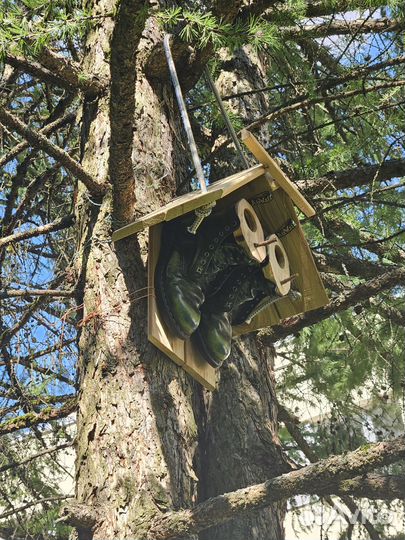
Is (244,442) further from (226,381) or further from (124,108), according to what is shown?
(124,108)

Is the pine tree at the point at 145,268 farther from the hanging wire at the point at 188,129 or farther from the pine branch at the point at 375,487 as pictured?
the hanging wire at the point at 188,129

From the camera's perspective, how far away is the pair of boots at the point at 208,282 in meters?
2.84

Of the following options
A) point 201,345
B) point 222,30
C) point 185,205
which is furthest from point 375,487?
point 222,30

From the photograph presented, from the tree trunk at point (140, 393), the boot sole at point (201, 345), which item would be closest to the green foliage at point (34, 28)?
the tree trunk at point (140, 393)

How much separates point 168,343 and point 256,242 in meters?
0.48

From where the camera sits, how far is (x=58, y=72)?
3039 mm

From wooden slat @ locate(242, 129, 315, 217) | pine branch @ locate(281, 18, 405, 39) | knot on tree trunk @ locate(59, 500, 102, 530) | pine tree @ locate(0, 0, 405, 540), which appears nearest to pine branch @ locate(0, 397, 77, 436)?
pine tree @ locate(0, 0, 405, 540)

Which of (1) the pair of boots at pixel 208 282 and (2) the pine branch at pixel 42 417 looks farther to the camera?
(2) the pine branch at pixel 42 417

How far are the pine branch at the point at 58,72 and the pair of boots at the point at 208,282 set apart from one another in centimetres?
72

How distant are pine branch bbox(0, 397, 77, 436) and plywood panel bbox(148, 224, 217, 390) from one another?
464 millimetres

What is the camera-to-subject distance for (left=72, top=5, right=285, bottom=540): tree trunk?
2.57m

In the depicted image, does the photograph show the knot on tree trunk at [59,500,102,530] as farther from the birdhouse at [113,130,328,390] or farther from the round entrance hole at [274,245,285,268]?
the round entrance hole at [274,245,285,268]

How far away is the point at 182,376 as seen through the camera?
295cm

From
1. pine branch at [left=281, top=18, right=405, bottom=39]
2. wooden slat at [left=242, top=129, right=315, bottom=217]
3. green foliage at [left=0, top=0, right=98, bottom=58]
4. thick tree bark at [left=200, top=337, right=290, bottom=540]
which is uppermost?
pine branch at [left=281, top=18, right=405, bottom=39]
